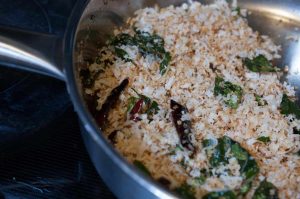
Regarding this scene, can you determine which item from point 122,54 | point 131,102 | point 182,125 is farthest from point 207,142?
point 122,54

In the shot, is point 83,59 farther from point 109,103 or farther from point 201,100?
point 201,100

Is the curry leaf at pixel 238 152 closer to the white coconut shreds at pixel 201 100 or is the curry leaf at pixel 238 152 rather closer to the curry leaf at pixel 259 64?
the white coconut shreds at pixel 201 100

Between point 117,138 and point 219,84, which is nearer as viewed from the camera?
point 117,138

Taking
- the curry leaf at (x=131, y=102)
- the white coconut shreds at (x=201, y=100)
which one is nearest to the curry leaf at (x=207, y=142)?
the white coconut shreds at (x=201, y=100)

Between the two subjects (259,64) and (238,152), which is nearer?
(238,152)

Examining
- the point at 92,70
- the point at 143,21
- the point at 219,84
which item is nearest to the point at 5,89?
the point at 92,70

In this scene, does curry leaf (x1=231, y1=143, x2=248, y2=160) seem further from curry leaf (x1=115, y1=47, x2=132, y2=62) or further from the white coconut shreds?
curry leaf (x1=115, y1=47, x2=132, y2=62)

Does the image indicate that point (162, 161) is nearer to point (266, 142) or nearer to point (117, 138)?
point (117, 138)
